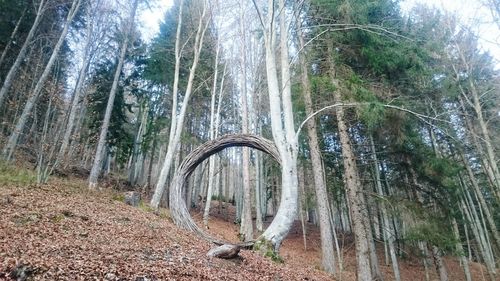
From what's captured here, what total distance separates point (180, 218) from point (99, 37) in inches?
532

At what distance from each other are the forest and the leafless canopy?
0.11ft

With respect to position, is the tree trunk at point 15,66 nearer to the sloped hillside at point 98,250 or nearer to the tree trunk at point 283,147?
the sloped hillside at point 98,250

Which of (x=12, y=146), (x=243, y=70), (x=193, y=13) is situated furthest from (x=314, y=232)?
(x=12, y=146)

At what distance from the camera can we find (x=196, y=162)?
706 centimetres

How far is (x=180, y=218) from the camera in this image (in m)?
6.57

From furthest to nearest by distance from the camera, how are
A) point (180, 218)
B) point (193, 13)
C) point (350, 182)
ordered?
point (193, 13) < point (350, 182) < point (180, 218)

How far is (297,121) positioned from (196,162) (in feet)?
30.2

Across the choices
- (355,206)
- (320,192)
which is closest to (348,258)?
(320,192)

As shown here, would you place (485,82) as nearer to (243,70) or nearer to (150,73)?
(243,70)

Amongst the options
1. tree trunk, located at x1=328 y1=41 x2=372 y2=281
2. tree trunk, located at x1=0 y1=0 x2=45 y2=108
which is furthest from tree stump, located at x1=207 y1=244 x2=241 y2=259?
tree trunk, located at x1=0 y1=0 x2=45 y2=108

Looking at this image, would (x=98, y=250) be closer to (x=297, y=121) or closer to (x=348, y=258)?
(x=297, y=121)

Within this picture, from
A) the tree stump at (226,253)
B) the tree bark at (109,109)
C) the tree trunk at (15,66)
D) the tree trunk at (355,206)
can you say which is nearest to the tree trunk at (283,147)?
the tree stump at (226,253)

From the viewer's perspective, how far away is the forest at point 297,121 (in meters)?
6.54

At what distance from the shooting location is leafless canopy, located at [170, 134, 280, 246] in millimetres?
6305
